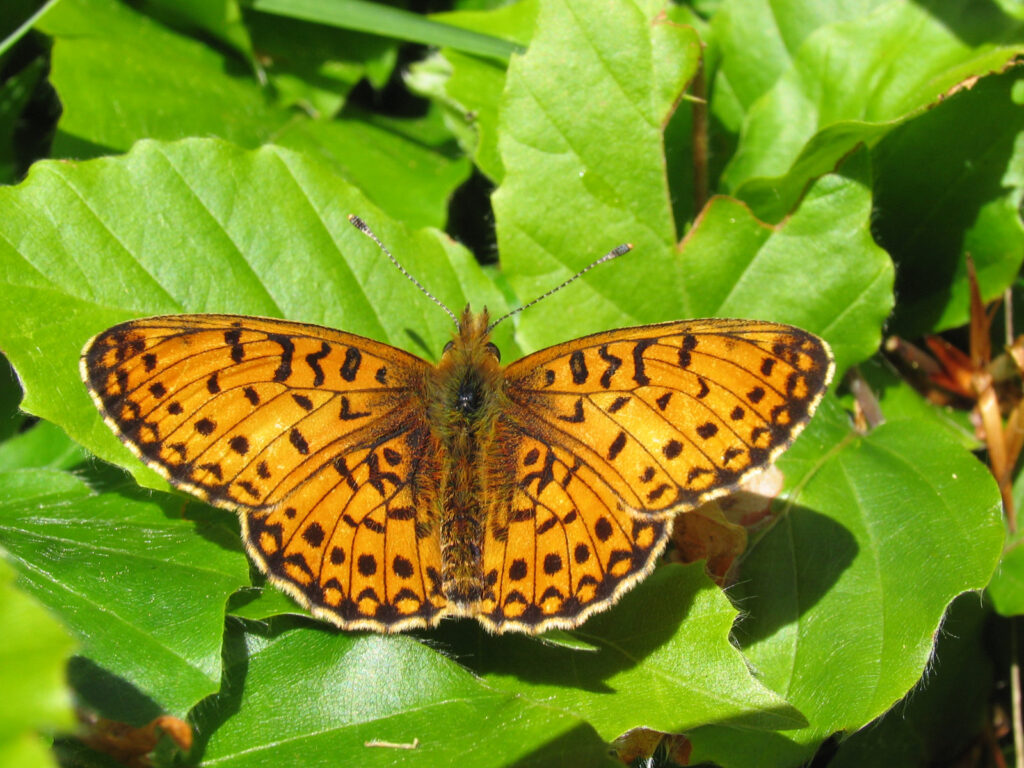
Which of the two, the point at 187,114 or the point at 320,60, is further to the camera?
the point at 320,60

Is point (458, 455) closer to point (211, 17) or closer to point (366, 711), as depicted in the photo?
point (366, 711)

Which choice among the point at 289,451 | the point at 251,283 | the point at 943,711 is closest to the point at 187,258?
the point at 251,283

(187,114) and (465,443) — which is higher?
(187,114)

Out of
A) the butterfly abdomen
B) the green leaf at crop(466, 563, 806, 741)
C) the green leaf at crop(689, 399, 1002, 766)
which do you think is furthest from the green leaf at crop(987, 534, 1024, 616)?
the butterfly abdomen

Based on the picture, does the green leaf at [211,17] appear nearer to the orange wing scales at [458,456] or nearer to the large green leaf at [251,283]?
the large green leaf at [251,283]

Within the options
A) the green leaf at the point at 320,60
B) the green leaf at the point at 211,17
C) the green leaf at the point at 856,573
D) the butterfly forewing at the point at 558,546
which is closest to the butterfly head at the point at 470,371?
the butterfly forewing at the point at 558,546

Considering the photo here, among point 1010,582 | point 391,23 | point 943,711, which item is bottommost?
point 943,711
